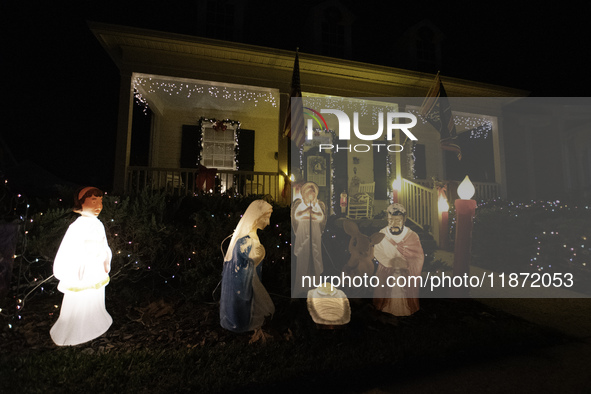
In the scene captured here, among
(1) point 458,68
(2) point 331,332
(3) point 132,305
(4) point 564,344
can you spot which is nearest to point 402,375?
(2) point 331,332

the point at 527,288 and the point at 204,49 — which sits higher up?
the point at 204,49

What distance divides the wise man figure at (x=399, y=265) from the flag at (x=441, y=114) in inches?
177

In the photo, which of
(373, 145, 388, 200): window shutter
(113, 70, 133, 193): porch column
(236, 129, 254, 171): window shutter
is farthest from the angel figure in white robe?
(373, 145, 388, 200): window shutter

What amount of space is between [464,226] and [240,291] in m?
3.14

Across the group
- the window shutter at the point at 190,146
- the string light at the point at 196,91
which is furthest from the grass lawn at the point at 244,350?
the window shutter at the point at 190,146

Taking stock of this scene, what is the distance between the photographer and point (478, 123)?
10867 millimetres

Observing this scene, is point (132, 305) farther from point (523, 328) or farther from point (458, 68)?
point (458, 68)

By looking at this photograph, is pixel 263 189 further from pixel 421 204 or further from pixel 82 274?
pixel 82 274

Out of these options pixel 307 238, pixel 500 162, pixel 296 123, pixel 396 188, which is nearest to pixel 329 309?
pixel 307 238

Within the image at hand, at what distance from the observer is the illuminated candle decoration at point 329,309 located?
2.81 m

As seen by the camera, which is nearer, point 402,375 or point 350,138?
point 402,375

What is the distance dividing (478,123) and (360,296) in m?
10.3

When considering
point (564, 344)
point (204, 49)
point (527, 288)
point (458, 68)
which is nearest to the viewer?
point (564, 344)

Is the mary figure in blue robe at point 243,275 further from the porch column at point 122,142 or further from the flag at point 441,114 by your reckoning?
the flag at point 441,114
